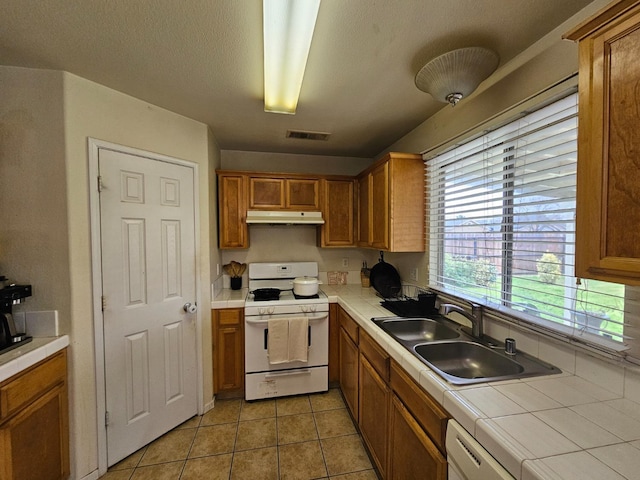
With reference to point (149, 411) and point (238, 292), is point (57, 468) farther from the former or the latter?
point (238, 292)

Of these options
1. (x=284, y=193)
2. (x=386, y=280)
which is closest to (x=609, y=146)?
(x=386, y=280)

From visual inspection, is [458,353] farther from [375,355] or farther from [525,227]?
[525,227]

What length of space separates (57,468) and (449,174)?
2.92 m

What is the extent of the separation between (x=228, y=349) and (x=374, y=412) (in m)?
1.36

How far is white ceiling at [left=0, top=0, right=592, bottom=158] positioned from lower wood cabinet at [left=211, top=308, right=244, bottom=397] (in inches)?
66.4

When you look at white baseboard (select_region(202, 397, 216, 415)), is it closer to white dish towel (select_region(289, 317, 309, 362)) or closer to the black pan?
white dish towel (select_region(289, 317, 309, 362))

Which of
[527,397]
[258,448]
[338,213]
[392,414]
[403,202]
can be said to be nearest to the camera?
[527,397]

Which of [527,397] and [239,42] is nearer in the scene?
[527,397]

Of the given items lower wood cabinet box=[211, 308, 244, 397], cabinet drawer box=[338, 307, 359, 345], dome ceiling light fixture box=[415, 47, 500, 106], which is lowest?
lower wood cabinet box=[211, 308, 244, 397]

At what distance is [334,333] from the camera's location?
2.61 metres

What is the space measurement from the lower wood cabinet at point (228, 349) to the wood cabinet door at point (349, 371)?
0.89m

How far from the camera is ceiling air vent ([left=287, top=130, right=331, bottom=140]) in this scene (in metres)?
2.52

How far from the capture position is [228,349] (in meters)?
2.46

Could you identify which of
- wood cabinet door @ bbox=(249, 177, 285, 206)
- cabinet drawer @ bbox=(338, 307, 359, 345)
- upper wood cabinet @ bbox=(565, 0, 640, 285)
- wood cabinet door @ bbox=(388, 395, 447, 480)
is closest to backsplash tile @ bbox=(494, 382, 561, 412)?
wood cabinet door @ bbox=(388, 395, 447, 480)
